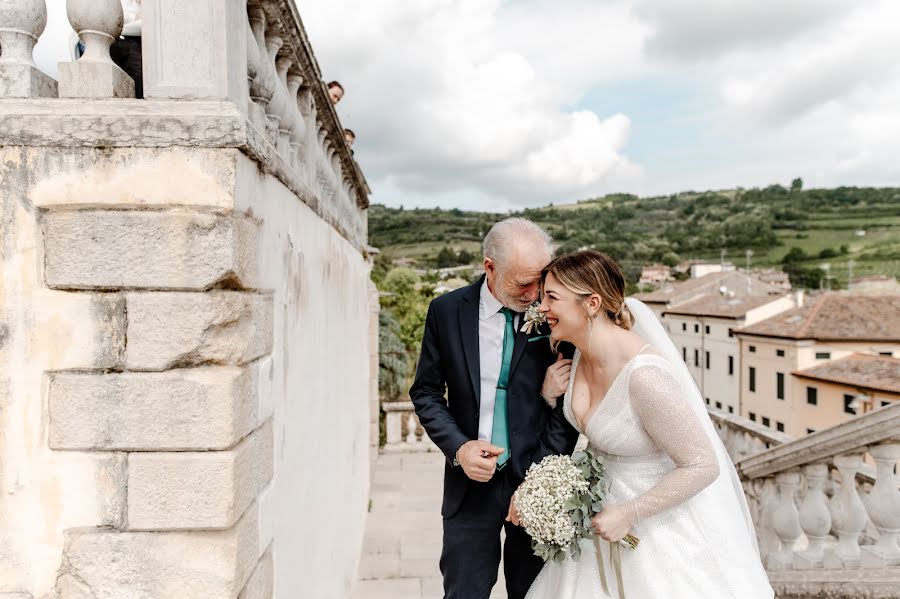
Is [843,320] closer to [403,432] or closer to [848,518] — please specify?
[403,432]

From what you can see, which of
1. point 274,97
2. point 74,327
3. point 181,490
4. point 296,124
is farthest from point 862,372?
point 74,327

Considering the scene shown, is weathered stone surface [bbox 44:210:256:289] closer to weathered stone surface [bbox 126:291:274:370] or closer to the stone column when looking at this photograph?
weathered stone surface [bbox 126:291:274:370]

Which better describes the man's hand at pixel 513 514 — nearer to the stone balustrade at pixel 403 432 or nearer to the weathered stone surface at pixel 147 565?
the weathered stone surface at pixel 147 565

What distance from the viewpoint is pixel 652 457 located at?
222 centimetres

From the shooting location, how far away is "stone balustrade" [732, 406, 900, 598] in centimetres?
324

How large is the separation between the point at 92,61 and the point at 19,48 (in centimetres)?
24

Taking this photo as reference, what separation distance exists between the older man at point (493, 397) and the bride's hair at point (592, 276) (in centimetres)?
20

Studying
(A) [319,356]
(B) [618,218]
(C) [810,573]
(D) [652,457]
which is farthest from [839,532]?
(B) [618,218]

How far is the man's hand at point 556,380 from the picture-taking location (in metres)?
2.38

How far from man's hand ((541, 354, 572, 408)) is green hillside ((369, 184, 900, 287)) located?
50.4m

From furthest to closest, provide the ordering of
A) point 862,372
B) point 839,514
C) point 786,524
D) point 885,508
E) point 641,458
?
point 862,372
point 786,524
point 839,514
point 885,508
point 641,458

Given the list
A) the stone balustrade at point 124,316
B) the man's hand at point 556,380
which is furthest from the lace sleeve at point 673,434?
the stone balustrade at point 124,316

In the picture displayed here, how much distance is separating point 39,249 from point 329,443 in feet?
6.78

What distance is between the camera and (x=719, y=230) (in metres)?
72.5
